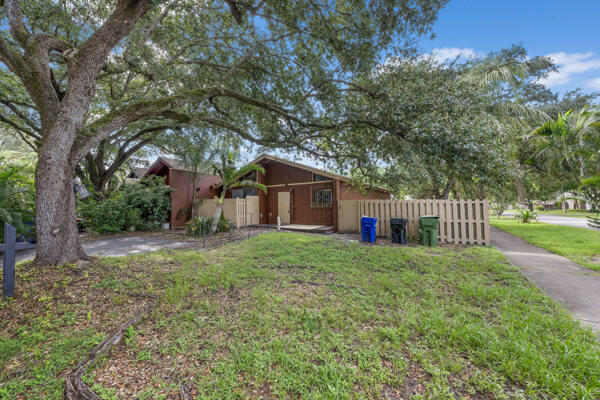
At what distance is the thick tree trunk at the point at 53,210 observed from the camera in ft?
13.6

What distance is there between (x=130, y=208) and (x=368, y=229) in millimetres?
11426

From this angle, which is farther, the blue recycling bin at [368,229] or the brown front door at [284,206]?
the brown front door at [284,206]

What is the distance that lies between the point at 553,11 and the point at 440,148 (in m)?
6.81

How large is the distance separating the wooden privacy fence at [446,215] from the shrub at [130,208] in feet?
34.9

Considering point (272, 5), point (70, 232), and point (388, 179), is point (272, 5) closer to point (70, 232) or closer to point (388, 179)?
point (388, 179)

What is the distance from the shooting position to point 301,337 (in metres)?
2.53

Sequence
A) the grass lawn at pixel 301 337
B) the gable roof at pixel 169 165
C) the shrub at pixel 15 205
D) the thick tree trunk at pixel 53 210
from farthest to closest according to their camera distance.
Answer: the gable roof at pixel 169 165 → the shrub at pixel 15 205 → the thick tree trunk at pixel 53 210 → the grass lawn at pixel 301 337

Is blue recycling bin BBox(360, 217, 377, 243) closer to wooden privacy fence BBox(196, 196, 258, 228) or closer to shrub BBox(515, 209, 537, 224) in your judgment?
wooden privacy fence BBox(196, 196, 258, 228)

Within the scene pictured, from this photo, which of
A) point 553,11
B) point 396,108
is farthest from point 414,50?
point 553,11

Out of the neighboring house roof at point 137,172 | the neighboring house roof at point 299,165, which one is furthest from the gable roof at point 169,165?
the neighboring house roof at point 137,172

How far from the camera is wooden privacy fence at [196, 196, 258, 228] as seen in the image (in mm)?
13453

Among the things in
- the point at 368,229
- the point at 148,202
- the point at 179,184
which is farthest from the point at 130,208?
the point at 368,229

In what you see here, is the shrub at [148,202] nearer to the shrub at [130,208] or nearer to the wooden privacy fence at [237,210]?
the shrub at [130,208]

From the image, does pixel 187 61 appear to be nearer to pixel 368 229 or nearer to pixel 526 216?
pixel 368 229
